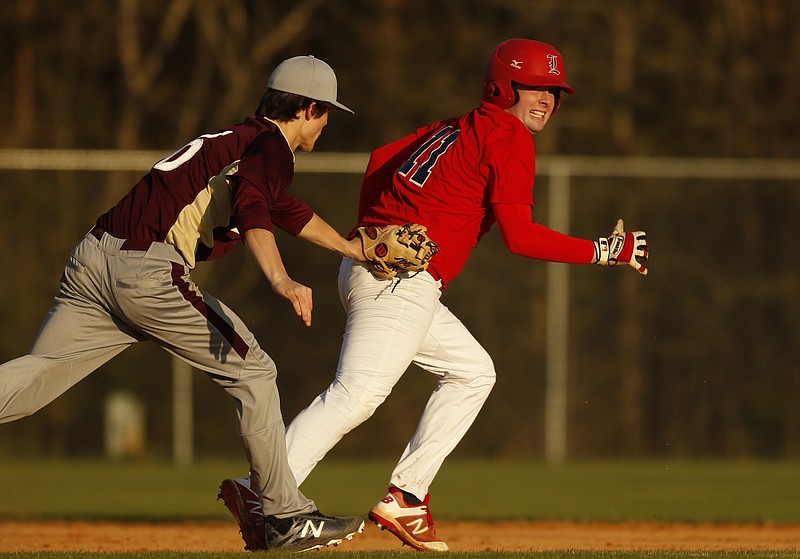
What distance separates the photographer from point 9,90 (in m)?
16.5

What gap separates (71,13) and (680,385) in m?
9.31

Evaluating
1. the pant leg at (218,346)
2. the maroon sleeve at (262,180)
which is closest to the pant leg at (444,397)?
the pant leg at (218,346)

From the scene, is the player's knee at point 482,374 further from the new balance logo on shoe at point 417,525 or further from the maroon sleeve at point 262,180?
the maroon sleeve at point 262,180

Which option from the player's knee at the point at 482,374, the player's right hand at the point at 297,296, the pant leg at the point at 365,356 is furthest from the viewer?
the player's knee at the point at 482,374

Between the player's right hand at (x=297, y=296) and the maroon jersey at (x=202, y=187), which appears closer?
the player's right hand at (x=297, y=296)

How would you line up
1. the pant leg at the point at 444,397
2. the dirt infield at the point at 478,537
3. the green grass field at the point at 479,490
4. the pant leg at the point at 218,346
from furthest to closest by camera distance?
the green grass field at the point at 479,490, the dirt infield at the point at 478,537, the pant leg at the point at 444,397, the pant leg at the point at 218,346

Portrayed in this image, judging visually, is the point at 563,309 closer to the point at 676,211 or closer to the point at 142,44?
the point at 676,211

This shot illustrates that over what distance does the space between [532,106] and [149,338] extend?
79.3 inches

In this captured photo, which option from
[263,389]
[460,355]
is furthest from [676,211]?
[263,389]

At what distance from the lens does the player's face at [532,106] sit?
19.8ft

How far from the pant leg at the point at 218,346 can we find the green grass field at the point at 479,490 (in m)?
2.90

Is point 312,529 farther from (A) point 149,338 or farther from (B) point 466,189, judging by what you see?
(B) point 466,189

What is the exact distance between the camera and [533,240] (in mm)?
5688

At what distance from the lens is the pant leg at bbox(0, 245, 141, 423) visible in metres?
5.22
